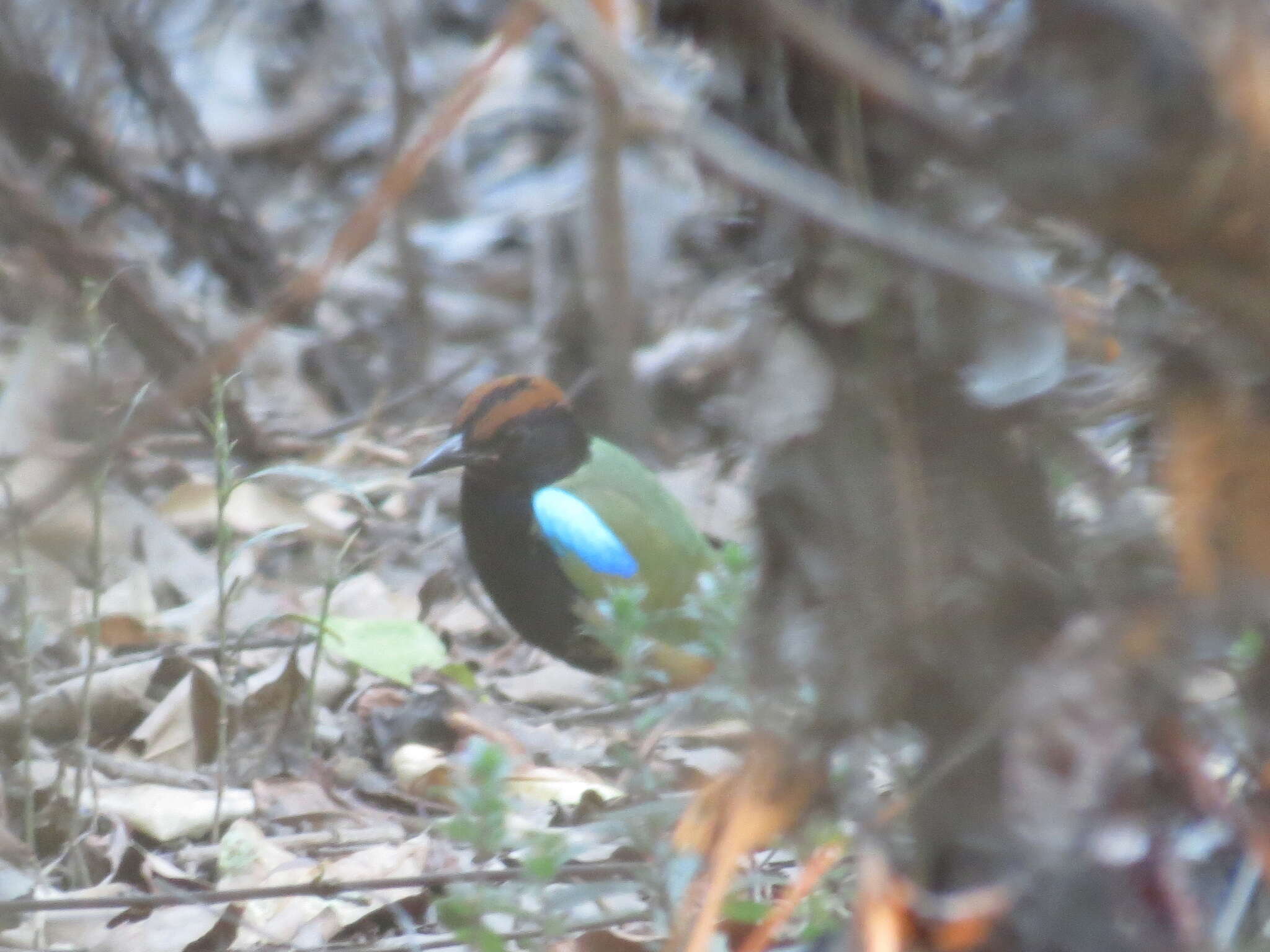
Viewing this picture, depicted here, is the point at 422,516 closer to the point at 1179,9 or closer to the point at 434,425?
the point at 434,425

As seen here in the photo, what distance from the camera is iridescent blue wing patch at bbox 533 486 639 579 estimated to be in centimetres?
398

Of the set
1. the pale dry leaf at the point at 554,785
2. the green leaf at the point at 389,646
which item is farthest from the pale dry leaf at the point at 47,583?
the pale dry leaf at the point at 554,785

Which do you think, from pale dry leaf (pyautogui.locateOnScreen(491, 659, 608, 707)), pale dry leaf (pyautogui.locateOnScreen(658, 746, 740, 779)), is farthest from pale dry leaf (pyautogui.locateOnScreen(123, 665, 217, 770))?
pale dry leaf (pyautogui.locateOnScreen(658, 746, 740, 779))

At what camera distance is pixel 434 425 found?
5312mm

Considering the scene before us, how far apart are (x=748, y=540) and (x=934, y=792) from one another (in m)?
0.25

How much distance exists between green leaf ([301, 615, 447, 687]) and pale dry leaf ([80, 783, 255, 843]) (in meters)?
0.52

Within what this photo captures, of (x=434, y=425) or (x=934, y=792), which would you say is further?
(x=434, y=425)

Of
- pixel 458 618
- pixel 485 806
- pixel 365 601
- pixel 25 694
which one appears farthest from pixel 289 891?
pixel 458 618

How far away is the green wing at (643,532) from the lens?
395 centimetres

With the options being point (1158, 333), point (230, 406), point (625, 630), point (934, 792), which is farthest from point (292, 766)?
point (1158, 333)

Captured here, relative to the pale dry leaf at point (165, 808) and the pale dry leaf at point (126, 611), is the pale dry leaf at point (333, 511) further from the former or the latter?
the pale dry leaf at point (165, 808)

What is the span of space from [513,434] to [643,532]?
1.25 feet

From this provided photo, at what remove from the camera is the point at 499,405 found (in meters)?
4.09

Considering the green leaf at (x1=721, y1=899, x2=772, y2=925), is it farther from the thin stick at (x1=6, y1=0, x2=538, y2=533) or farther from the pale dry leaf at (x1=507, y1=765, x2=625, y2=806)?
the pale dry leaf at (x1=507, y1=765, x2=625, y2=806)
